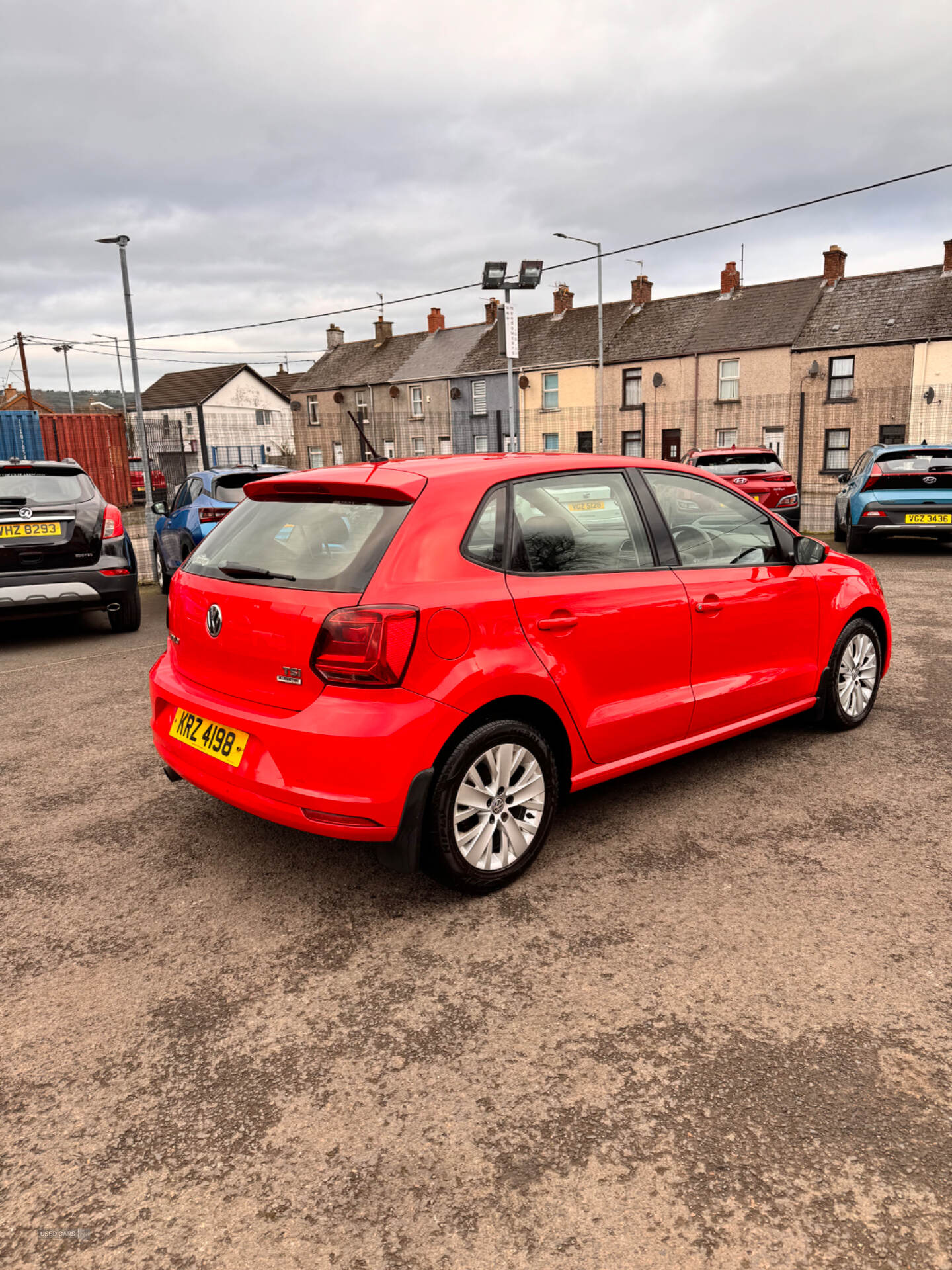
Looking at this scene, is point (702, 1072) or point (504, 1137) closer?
point (504, 1137)

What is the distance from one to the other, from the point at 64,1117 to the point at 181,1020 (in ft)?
1.40

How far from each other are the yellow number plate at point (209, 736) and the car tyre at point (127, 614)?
5097 mm

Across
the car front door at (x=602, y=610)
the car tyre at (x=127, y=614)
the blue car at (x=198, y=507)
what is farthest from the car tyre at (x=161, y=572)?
the car front door at (x=602, y=610)

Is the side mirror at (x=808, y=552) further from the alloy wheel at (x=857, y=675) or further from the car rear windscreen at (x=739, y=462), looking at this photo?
the car rear windscreen at (x=739, y=462)

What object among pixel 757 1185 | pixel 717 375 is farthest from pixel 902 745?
pixel 717 375

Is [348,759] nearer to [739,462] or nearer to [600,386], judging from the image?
[739,462]

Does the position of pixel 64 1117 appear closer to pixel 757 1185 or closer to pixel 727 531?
pixel 757 1185

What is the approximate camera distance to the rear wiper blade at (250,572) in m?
3.27

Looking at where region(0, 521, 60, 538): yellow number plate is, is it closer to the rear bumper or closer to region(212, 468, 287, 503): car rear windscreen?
region(212, 468, 287, 503): car rear windscreen

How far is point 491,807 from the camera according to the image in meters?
3.34

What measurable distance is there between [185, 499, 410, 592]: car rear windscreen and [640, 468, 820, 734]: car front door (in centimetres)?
150

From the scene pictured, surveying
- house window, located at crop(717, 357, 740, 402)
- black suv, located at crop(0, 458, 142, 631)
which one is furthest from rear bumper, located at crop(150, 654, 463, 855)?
house window, located at crop(717, 357, 740, 402)

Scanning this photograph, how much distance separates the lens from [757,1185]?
206 centimetres

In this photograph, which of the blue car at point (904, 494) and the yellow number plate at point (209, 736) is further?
the blue car at point (904, 494)
